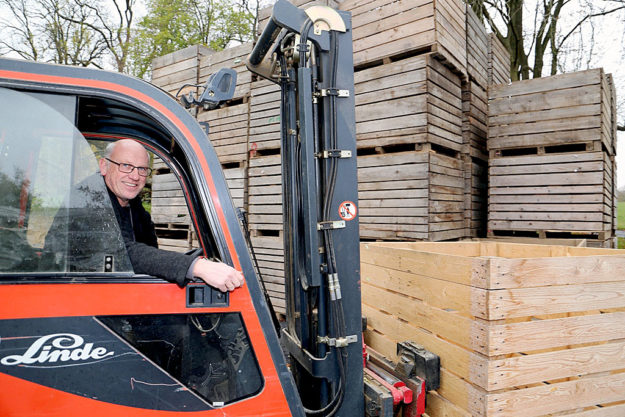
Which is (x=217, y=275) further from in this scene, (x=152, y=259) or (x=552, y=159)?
(x=552, y=159)

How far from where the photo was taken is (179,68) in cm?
720

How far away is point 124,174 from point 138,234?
28 cm

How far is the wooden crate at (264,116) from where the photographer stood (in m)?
5.90

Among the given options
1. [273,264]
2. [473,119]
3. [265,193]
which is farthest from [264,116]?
[473,119]

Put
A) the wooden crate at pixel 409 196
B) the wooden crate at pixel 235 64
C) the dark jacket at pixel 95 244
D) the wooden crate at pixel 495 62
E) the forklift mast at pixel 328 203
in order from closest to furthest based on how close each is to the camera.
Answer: the dark jacket at pixel 95 244
the forklift mast at pixel 328 203
the wooden crate at pixel 409 196
the wooden crate at pixel 235 64
the wooden crate at pixel 495 62

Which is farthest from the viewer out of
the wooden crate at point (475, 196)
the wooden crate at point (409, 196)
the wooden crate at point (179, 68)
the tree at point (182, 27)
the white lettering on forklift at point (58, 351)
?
the tree at point (182, 27)

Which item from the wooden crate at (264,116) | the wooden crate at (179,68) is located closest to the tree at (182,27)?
the wooden crate at (179,68)

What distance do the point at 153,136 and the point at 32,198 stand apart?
2.73 ft

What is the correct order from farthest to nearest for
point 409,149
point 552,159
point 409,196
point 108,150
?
point 552,159 → point 409,149 → point 409,196 → point 108,150

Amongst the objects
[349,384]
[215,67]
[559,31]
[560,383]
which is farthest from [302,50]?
[559,31]

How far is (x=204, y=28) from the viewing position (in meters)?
16.3

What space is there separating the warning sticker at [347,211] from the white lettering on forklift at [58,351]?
3.55 feet

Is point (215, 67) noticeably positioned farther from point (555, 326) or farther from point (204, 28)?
point (204, 28)

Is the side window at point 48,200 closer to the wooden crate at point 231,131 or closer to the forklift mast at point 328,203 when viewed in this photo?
the forklift mast at point 328,203
